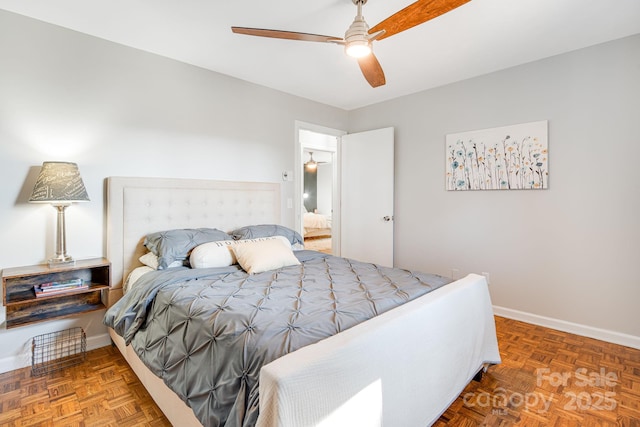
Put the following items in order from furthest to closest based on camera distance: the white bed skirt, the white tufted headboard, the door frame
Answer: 1. the door frame
2. the white tufted headboard
3. the white bed skirt

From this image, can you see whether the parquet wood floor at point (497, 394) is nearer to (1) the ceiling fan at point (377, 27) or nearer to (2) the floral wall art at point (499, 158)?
(2) the floral wall art at point (499, 158)

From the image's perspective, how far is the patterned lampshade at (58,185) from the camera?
6.88 feet

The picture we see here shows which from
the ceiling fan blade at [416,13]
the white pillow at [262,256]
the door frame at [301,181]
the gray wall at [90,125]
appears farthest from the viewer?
the door frame at [301,181]

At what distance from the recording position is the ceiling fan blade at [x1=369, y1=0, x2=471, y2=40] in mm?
1621

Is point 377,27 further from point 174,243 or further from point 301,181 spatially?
point 301,181

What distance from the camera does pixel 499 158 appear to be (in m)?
3.14

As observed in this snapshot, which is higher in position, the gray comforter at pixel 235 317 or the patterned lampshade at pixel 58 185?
the patterned lampshade at pixel 58 185

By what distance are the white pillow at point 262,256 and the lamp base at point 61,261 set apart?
3.69 ft

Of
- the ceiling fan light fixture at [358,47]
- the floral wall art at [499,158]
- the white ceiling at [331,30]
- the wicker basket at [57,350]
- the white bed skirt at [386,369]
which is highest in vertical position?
the white ceiling at [331,30]

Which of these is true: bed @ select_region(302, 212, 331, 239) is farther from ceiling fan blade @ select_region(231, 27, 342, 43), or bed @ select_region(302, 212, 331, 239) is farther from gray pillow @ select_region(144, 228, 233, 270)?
ceiling fan blade @ select_region(231, 27, 342, 43)

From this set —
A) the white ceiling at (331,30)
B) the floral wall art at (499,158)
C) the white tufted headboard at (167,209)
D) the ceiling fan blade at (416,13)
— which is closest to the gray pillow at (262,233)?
the white tufted headboard at (167,209)

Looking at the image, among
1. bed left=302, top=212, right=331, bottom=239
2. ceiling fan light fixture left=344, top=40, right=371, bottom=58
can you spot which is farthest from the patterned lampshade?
bed left=302, top=212, right=331, bottom=239

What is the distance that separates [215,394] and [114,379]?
133 cm

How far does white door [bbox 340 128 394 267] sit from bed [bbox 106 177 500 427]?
1.48 meters
